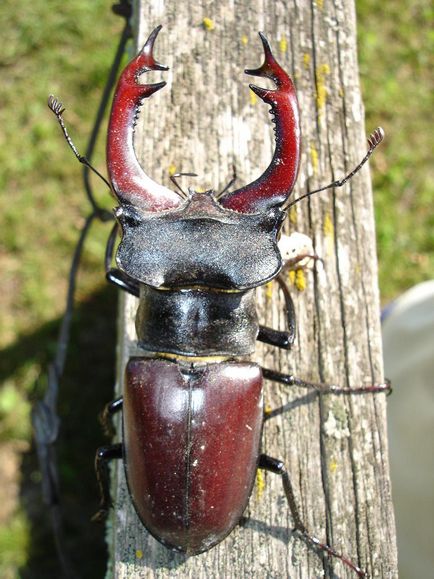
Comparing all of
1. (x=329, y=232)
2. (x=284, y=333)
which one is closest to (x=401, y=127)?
(x=329, y=232)

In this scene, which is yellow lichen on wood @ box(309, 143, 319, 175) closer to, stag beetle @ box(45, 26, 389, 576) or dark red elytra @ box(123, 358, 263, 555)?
stag beetle @ box(45, 26, 389, 576)

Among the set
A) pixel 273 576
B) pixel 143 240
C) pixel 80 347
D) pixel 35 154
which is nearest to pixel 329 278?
pixel 143 240

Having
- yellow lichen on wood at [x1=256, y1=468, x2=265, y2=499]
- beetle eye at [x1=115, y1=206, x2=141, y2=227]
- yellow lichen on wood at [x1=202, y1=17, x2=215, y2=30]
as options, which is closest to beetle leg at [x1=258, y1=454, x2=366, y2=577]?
yellow lichen on wood at [x1=256, y1=468, x2=265, y2=499]

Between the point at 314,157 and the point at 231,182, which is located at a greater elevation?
the point at 314,157

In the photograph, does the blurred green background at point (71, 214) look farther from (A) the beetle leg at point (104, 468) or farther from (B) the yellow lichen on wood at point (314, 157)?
(B) the yellow lichen on wood at point (314, 157)

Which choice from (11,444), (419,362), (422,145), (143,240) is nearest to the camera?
(143,240)

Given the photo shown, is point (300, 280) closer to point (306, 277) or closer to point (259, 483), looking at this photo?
point (306, 277)

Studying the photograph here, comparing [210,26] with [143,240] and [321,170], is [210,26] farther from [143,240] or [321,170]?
[143,240]

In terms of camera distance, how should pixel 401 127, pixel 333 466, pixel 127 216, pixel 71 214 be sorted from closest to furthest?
pixel 127 216
pixel 333 466
pixel 71 214
pixel 401 127
